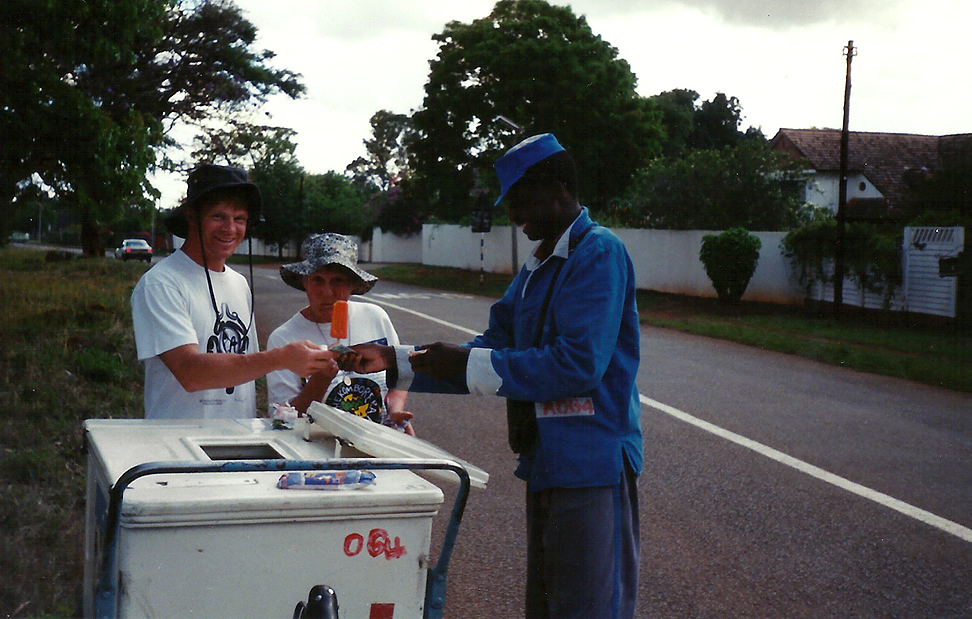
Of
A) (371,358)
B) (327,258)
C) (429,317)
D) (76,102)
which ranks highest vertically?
(76,102)

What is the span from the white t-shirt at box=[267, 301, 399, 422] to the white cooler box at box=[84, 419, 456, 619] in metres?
1.28

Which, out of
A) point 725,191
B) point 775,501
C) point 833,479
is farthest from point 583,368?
point 725,191

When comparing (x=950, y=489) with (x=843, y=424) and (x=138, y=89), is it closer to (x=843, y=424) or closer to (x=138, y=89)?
(x=843, y=424)

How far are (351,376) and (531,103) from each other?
96.2ft

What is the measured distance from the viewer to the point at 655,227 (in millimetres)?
30125

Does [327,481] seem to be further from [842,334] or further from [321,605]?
[842,334]

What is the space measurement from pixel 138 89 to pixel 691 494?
15.4m

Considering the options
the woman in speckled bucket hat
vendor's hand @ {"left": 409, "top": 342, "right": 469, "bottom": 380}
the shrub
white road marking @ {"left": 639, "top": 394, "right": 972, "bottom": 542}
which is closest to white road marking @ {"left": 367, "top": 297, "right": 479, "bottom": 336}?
white road marking @ {"left": 639, "top": 394, "right": 972, "bottom": 542}

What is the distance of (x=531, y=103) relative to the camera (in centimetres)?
3173

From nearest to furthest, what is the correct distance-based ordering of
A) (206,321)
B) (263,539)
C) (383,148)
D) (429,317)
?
(263,539)
(206,321)
(429,317)
(383,148)

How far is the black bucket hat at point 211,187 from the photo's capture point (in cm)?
312

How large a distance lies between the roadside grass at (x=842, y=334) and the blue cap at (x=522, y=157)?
35.2 feet

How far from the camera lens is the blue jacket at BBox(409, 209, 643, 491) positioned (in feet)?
8.16

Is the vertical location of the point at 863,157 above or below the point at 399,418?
above
